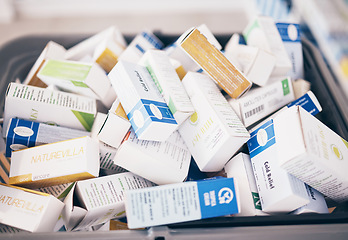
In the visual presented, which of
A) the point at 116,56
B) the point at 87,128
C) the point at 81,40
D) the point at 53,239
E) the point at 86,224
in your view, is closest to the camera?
the point at 53,239

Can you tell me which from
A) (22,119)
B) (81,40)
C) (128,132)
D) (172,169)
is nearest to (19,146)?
(22,119)

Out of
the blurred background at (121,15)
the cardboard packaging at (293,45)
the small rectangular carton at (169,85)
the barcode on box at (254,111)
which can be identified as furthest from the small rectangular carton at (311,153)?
the blurred background at (121,15)

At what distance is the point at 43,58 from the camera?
3.32 ft

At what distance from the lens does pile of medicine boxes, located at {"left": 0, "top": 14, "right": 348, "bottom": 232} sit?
69cm

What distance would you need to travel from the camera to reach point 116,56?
3.45 feet

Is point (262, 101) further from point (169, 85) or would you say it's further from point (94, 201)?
point (94, 201)

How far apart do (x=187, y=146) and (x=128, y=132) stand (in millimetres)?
165

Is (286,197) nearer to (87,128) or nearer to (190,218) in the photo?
(190,218)

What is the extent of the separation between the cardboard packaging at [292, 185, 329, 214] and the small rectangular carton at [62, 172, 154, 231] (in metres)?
0.40

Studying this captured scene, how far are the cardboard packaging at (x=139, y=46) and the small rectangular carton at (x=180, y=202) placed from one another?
0.51 metres

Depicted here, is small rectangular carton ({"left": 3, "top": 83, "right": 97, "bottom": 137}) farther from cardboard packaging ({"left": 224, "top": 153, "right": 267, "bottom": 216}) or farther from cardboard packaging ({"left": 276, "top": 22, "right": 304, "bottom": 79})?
cardboard packaging ({"left": 276, "top": 22, "right": 304, "bottom": 79})

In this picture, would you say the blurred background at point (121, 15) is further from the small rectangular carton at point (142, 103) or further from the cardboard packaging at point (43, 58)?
the small rectangular carton at point (142, 103)

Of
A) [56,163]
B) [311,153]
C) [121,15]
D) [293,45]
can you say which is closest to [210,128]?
[311,153]

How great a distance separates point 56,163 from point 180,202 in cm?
32
